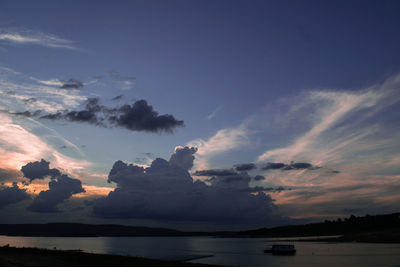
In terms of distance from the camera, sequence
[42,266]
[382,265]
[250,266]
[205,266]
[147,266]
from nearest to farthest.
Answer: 1. [42,266]
2. [147,266]
3. [205,266]
4. [382,265]
5. [250,266]

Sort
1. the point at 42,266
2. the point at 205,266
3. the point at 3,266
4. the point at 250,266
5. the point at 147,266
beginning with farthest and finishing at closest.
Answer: the point at 250,266 < the point at 205,266 < the point at 147,266 < the point at 42,266 < the point at 3,266

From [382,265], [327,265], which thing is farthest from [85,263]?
[382,265]

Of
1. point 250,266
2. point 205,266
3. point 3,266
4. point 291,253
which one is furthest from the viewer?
point 291,253

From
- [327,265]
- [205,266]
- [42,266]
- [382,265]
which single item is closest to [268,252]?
[327,265]

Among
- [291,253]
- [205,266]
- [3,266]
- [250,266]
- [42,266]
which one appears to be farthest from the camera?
[291,253]

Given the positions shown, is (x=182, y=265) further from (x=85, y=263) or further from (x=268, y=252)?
(x=268, y=252)

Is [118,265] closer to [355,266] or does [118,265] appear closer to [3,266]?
[3,266]

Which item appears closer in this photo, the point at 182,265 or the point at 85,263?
the point at 182,265

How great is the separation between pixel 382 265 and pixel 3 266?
9081 cm

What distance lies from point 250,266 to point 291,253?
6091 cm

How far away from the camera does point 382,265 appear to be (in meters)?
93.8

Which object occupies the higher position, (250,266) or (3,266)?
(3,266)

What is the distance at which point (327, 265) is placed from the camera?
102 metres

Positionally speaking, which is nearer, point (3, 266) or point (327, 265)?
point (3, 266)
